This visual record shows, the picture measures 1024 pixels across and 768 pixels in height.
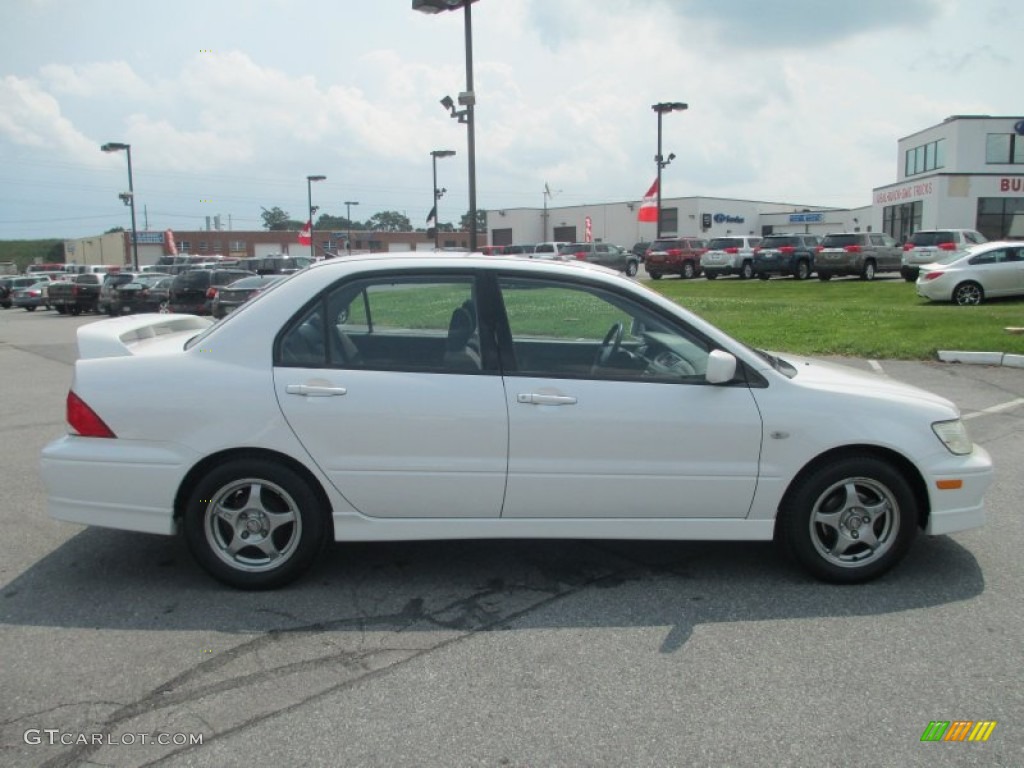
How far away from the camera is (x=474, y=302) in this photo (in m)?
4.25

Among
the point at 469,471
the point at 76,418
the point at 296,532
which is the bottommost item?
the point at 296,532

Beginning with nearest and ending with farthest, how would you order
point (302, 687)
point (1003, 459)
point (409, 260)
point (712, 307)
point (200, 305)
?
point (302, 687) → point (409, 260) → point (1003, 459) → point (712, 307) → point (200, 305)

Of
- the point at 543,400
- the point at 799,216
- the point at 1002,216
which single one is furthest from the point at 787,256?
the point at 799,216

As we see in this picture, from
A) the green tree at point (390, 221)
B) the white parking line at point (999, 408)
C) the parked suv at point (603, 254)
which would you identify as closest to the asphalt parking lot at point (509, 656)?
the white parking line at point (999, 408)

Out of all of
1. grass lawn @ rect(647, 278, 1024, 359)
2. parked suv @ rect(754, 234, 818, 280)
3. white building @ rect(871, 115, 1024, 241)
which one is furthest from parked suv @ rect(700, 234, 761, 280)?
white building @ rect(871, 115, 1024, 241)

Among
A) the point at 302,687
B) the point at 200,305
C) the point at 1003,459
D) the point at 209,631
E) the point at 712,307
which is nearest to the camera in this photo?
the point at 302,687

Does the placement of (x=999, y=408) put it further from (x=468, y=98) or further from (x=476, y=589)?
(x=468, y=98)

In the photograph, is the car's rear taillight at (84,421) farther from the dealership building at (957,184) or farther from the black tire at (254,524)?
the dealership building at (957,184)

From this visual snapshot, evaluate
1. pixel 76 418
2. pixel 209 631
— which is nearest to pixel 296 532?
pixel 209 631

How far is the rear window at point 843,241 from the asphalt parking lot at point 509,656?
90.0ft

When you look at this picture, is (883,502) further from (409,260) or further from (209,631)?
(209,631)

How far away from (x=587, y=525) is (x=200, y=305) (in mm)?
22977

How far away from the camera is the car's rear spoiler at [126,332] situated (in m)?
4.34

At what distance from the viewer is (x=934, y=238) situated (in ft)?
90.5
